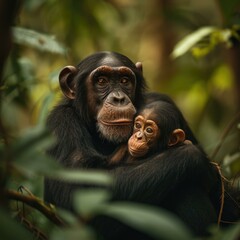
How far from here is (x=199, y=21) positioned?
372 inches

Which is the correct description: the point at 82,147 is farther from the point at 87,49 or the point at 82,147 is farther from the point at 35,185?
the point at 87,49

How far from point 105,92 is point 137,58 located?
6256 mm

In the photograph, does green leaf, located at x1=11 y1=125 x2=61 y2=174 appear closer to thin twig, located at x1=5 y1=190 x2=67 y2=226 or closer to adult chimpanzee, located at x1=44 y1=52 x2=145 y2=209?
thin twig, located at x1=5 y1=190 x2=67 y2=226

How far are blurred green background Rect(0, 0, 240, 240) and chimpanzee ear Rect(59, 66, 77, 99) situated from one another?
0.35 meters

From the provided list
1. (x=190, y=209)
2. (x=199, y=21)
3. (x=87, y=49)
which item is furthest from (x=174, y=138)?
(x=87, y=49)

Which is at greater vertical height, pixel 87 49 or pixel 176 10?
pixel 176 10

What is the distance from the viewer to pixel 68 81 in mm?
5074

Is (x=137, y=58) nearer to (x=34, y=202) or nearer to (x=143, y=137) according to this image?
(x=143, y=137)

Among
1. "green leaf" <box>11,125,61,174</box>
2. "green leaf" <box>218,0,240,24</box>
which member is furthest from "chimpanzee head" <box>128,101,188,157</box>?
"green leaf" <box>11,125,61,174</box>

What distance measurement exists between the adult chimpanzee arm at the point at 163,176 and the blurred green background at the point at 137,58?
0.57 meters

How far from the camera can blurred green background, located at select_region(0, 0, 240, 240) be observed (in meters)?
5.38

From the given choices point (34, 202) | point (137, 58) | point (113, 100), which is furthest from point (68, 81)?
point (137, 58)

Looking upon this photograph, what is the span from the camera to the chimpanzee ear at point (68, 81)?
16.5ft

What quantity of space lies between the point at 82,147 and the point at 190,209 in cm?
92
